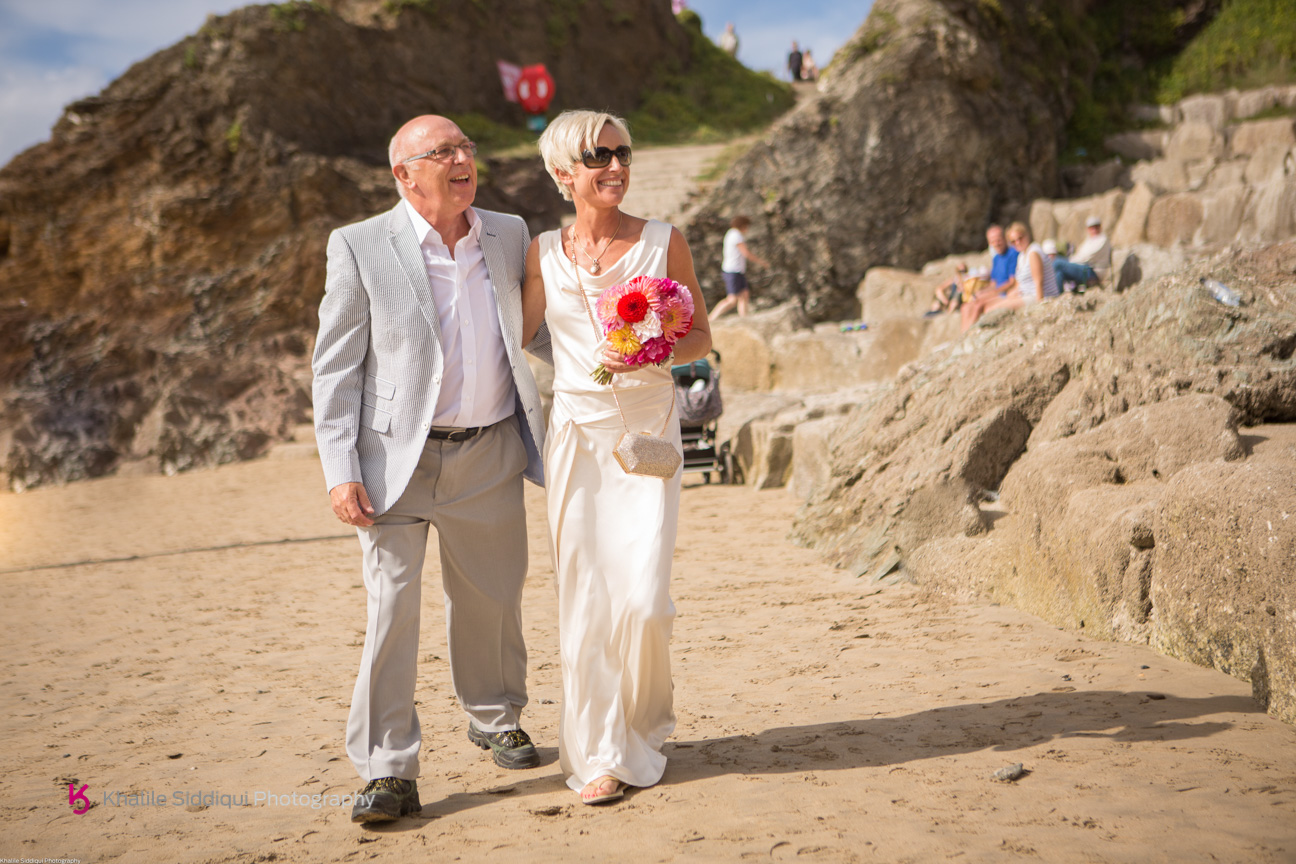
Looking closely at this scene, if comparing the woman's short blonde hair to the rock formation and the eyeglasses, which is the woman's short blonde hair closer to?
the eyeglasses

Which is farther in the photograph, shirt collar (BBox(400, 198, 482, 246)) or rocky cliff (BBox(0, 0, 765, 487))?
rocky cliff (BBox(0, 0, 765, 487))

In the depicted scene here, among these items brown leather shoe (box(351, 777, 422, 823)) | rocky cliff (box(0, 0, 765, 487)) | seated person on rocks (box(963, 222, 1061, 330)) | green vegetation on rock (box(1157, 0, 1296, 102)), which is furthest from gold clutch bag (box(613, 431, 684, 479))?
green vegetation on rock (box(1157, 0, 1296, 102))

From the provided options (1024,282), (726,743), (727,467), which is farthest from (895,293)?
(726,743)

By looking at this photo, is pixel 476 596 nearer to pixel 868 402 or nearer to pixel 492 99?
pixel 868 402

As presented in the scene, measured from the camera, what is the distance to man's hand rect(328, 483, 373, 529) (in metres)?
3.02

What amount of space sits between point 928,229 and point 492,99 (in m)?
10.9

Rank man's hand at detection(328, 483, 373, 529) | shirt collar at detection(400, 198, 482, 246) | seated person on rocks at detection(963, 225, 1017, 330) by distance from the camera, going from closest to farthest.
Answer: man's hand at detection(328, 483, 373, 529)
shirt collar at detection(400, 198, 482, 246)
seated person on rocks at detection(963, 225, 1017, 330)

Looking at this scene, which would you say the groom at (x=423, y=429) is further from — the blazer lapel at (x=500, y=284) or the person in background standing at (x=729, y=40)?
the person in background standing at (x=729, y=40)

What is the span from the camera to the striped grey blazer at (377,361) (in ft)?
10.1

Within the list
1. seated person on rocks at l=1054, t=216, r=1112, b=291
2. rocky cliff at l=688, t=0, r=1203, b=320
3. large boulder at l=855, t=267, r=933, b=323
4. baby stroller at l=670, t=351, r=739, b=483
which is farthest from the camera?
rocky cliff at l=688, t=0, r=1203, b=320

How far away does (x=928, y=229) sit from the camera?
17.4 metres

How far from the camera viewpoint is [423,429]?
3105 mm

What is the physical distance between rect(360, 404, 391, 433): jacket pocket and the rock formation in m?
2.91

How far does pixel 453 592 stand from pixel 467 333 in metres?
0.87
